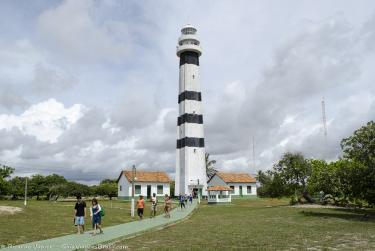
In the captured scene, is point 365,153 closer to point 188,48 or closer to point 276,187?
point 276,187

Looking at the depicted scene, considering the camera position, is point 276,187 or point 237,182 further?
point 237,182

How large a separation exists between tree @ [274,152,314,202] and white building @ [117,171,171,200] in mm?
26212

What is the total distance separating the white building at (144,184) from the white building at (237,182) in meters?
8.35

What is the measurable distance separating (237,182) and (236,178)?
0.95 m

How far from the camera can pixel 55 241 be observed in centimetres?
1345

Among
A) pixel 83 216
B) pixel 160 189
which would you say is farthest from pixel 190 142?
pixel 83 216

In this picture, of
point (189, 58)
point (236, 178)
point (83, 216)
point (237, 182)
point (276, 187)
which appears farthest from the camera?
point (236, 178)

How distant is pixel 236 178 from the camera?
62219 millimetres

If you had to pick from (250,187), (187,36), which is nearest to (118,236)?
(187,36)

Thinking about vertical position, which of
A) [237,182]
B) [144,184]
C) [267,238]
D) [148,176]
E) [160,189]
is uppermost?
[148,176]

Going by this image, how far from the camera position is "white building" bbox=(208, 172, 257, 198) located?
2393 inches

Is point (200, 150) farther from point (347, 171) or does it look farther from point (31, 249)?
point (31, 249)

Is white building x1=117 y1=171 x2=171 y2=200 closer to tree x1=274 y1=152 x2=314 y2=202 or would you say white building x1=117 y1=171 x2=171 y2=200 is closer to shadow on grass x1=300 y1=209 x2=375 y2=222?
tree x1=274 y1=152 x2=314 y2=202

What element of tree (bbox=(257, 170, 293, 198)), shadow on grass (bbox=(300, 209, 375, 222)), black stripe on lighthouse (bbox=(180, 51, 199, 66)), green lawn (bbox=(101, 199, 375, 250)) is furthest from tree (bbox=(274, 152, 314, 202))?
black stripe on lighthouse (bbox=(180, 51, 199, 66))
